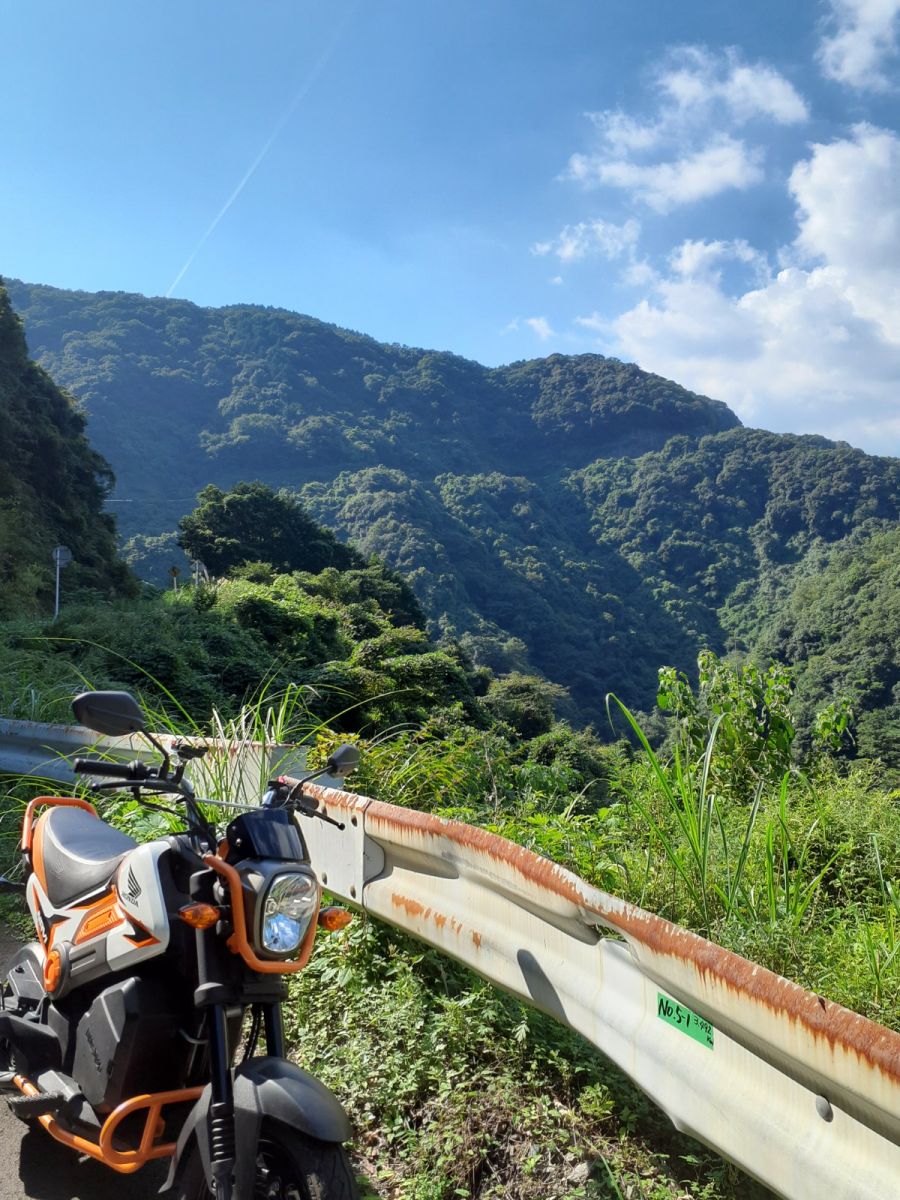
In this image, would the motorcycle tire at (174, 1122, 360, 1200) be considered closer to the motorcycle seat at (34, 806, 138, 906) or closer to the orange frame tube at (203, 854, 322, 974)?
the orange frame tube at (203, 854, 322, 974)

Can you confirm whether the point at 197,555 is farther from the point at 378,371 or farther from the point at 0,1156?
the point at 378,371

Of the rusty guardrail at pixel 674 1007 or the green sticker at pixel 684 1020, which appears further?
the green sticker at pixel 684 1020

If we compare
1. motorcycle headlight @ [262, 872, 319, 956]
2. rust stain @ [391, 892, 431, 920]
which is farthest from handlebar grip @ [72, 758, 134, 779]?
rust stain @ [391, 892, 431, 920]

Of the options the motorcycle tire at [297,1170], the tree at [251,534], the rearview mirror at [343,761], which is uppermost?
the tree at [251,534]

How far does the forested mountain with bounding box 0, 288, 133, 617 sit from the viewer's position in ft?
99.0

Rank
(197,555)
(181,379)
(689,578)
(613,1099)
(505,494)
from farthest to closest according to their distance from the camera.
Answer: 1. (181,379)
2. (505,494)
3. (689,578)
4. (197,555)
5. (613,1099)

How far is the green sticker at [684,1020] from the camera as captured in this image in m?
2.10

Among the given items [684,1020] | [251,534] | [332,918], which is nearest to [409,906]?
[332,918]

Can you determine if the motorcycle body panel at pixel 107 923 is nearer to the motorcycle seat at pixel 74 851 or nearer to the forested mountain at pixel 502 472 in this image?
the motorcycle seat at pixel 74 851

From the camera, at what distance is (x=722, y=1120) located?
6.57ft

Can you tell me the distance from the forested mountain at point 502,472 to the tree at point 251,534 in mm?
19063

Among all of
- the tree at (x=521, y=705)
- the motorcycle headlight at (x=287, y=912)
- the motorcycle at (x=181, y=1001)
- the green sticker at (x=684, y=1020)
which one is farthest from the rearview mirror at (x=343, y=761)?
the tree at (x=521, y=705)

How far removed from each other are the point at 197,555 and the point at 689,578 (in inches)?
2357


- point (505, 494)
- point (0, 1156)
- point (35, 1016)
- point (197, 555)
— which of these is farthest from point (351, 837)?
point (505, 494)
